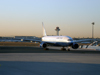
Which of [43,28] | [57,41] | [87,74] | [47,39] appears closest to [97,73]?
[87,74]

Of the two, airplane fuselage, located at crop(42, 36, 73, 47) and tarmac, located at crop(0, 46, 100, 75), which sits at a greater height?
airplane fuselage, located at crop(42, 36, 73, 47)

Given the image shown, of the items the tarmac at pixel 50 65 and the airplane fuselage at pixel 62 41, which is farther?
the airplane fuselage at pixel 62 41

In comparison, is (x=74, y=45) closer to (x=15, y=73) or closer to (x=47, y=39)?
(x=47, y=39)

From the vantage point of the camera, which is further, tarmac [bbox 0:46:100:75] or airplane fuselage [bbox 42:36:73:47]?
airplane fuselage [bbox 42:36:73:47]

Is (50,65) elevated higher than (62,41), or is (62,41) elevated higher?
(62,41)

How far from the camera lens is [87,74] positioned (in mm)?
12078

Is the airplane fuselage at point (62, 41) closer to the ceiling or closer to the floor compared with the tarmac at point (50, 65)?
closer to the ceiling

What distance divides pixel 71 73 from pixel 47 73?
156 centimetres

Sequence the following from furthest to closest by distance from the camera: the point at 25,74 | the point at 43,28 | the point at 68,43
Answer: the point at 43,28
the point at 68,43
the point at 25,74

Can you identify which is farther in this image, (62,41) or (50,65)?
(62,41)

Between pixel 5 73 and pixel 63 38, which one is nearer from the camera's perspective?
pixel 5 73

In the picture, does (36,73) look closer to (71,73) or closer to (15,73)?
(15,73)

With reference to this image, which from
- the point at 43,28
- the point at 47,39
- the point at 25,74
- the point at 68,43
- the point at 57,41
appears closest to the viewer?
the point at 25,74

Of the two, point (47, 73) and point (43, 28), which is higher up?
point (43, 28)
